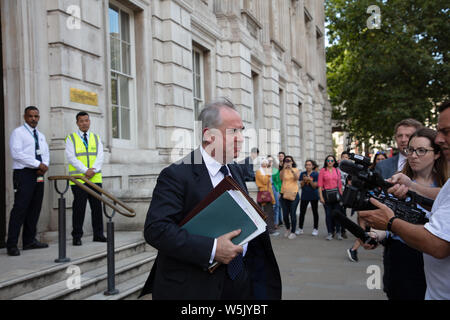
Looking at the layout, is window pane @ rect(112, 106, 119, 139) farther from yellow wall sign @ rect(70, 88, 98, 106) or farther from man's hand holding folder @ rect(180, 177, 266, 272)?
man's hand holding folder @ rect(180, 177, 266, 272)

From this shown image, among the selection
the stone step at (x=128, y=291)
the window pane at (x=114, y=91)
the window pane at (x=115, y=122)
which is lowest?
the stone step at (x=128, y=291)

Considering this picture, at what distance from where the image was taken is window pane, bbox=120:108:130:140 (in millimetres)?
8680

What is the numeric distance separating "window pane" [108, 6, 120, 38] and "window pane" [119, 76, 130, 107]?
91cm

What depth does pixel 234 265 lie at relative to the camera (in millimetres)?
2492

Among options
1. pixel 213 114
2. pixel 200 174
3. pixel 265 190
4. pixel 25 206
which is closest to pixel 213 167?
pixel 200 174

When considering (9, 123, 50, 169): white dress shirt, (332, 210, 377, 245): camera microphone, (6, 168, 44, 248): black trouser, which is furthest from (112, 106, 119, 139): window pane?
(332, 210, 377, 245): camera microphone

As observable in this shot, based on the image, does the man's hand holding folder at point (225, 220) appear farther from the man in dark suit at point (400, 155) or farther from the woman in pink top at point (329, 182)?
the woman in pink top at point (329, 182)

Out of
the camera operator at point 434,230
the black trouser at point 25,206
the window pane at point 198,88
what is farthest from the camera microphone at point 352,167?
the window pane at point 198,88


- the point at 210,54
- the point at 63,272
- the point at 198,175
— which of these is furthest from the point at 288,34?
the point at 198,175

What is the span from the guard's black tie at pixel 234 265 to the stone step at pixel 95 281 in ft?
8.48

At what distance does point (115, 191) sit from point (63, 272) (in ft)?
8.87

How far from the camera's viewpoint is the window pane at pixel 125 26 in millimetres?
8711

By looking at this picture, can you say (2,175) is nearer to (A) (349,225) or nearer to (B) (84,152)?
(B) (84,152)

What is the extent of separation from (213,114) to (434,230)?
1.33 m
